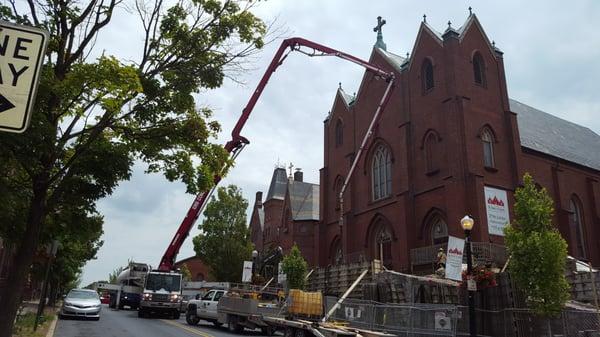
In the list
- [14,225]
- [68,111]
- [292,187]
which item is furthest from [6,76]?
[292,187]

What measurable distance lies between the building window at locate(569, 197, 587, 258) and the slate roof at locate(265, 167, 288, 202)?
3637 cm

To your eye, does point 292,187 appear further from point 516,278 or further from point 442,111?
point 516,278

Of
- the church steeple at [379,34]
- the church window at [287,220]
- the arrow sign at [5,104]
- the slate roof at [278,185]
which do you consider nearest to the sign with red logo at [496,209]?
the church steeple at [379,34]

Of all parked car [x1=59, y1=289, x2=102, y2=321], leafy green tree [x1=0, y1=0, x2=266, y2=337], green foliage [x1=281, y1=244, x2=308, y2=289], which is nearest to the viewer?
leafy green tree [x1=0, y1=0, x2=266, y2=337]

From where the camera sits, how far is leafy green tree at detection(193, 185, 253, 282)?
48.3m

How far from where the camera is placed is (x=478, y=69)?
107ft

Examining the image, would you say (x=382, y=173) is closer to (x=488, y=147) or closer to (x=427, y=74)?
(x=427, y=74)

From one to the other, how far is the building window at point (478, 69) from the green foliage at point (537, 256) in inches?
667

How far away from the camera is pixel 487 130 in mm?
30891

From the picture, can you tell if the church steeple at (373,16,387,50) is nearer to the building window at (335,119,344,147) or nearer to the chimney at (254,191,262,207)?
the building window at (335,119,344,147)

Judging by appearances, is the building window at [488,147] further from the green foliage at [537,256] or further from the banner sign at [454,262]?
the banner sign at [454,262]

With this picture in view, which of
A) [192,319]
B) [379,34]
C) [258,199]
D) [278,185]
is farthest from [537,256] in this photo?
[258,199]

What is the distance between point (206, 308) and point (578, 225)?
27.5 m

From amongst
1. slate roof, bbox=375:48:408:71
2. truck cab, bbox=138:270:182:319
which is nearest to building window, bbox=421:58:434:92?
slate roof, bbox=375:48:408:71
